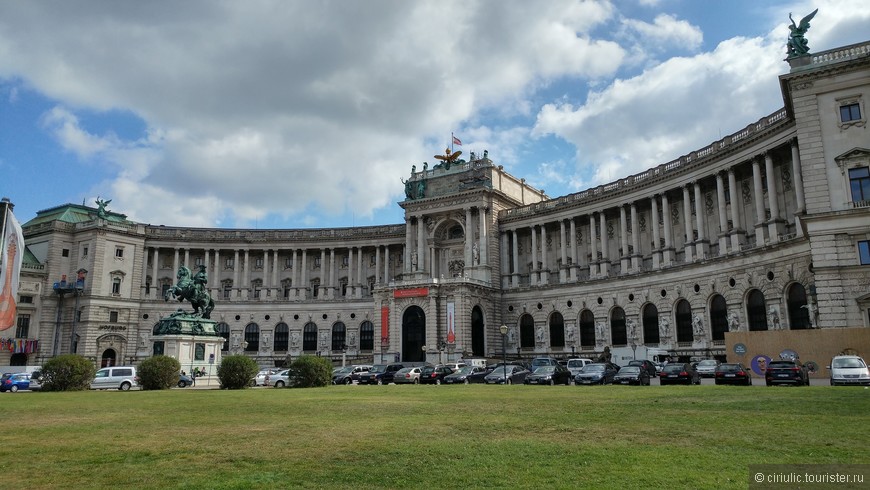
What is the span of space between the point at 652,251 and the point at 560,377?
95.8ft

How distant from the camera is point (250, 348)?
96.9 meters

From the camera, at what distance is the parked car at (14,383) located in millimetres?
45562

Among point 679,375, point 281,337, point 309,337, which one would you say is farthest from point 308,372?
point 281,337

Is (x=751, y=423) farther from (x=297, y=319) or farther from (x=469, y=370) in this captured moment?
(x=297, y=319)

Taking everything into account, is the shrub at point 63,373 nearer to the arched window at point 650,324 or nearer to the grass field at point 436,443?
the grass field at point 436,443

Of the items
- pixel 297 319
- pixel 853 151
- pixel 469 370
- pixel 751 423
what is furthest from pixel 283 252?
pixel 751 423

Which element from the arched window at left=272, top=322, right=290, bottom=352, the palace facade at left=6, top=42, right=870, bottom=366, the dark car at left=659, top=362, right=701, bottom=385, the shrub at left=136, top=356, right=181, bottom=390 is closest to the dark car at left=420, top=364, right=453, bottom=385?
the dark car at left=659, top=362, right=701, bottom=385

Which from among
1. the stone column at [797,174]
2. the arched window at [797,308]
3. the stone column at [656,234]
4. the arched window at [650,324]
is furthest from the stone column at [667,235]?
the arched window at [797,308]

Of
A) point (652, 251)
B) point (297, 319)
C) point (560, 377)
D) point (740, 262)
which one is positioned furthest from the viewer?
point (297, 319)

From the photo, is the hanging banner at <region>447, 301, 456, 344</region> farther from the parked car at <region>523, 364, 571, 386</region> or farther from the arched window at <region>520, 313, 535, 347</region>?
the parked car at <region>523, 364, 571, 386</region>

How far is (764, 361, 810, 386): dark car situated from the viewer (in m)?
33.7

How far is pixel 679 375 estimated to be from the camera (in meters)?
39.7

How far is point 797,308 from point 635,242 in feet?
74.6

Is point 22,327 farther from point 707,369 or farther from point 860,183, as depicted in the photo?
point 860,183
